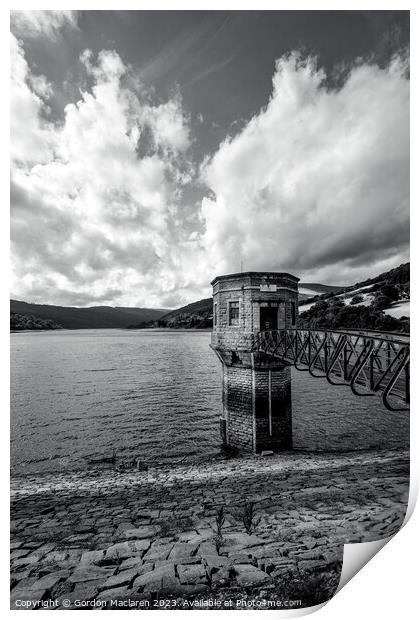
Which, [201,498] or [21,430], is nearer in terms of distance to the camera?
[201,498]

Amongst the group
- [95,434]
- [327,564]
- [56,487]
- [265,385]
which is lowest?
[95,434]

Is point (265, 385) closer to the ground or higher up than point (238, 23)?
closer to the ground

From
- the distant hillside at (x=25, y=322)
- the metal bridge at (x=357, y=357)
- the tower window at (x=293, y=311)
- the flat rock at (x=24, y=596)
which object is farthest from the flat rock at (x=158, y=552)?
the distant hillside at (x=25, y=322)

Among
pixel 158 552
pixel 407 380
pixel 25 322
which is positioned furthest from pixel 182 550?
pixel 25 322

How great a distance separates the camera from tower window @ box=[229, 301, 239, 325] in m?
11.1

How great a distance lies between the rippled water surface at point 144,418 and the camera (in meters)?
12.6

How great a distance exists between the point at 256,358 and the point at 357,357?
17.2 feet

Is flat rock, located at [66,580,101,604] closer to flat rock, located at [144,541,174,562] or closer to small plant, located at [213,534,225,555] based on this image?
flat rock, located at [144,541,174,562]

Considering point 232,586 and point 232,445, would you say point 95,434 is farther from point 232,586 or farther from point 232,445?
point 232,586

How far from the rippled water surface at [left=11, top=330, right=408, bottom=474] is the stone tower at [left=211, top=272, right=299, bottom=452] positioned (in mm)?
2491

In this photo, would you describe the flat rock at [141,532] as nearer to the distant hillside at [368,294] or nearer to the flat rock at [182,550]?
the flat rock at [182,550]

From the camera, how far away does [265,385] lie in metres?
10.9

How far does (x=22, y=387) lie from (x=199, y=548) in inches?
A: 955

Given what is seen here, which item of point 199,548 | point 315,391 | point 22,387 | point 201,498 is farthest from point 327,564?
point 22,387
